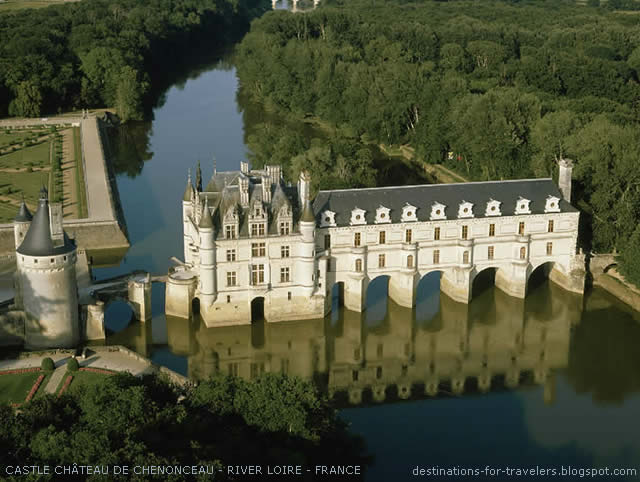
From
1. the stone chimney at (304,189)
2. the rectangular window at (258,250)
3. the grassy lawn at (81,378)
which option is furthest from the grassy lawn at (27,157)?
the grassy lawn at (81,378)

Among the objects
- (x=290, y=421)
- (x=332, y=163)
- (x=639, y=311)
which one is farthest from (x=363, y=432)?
(x=332, y=163)

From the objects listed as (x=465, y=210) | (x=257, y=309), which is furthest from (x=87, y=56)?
(x=465, y=210)

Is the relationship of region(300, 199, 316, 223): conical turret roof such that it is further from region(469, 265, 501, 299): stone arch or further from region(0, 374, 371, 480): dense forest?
region(0, 374, 371, 480): dense forest

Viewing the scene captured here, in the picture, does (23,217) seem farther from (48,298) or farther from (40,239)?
(48,298)

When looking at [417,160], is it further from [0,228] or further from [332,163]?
[0,228]

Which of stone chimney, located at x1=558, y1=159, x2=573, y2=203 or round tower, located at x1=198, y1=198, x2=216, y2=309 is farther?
stone chimney, located at x1=558, y1=159, x2=573, y2=203

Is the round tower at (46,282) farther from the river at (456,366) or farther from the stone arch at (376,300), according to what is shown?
the stone arch at (376,300)

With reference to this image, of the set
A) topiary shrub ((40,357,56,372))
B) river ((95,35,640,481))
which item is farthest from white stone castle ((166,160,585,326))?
topiary shrub ((40,357,56,372))
